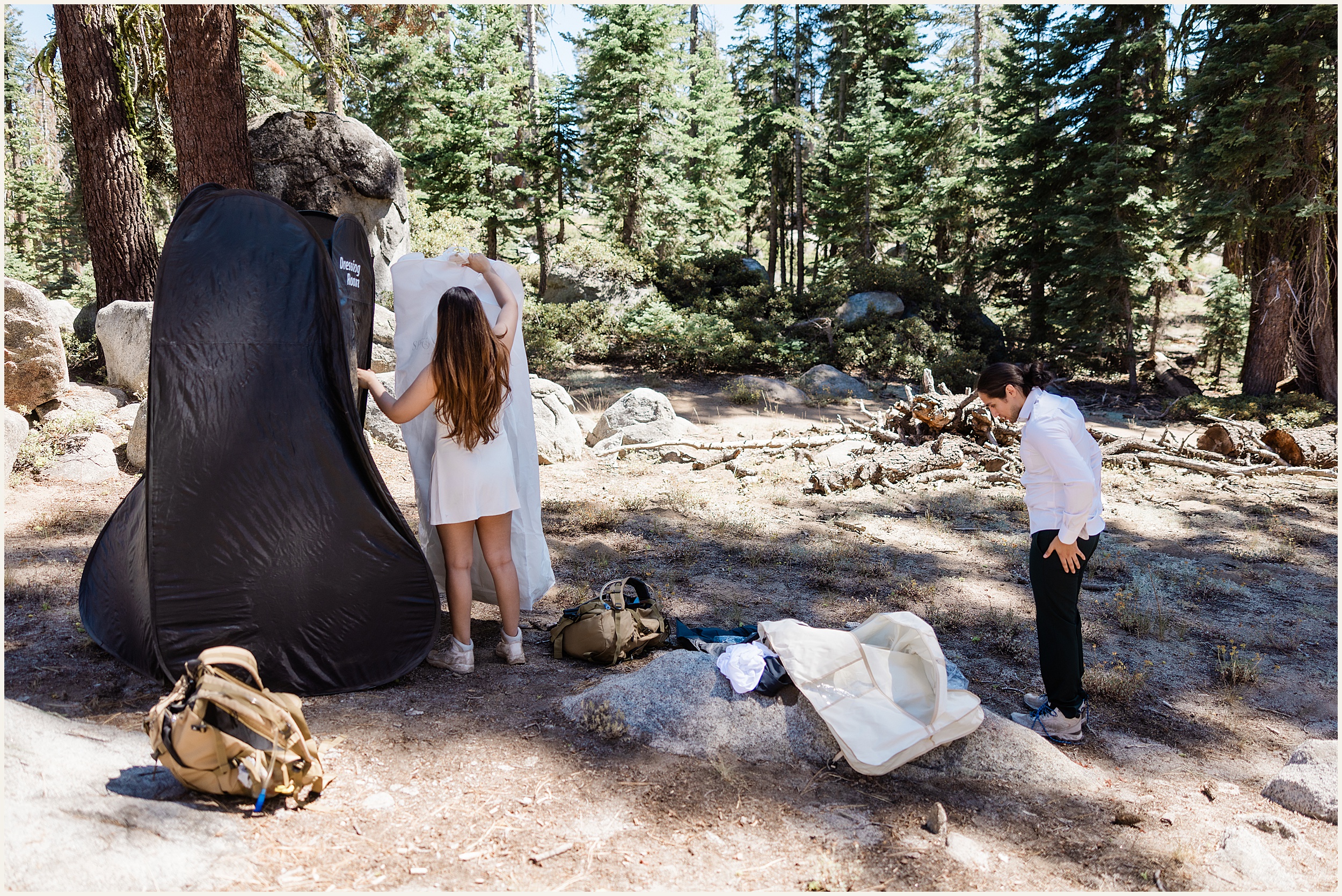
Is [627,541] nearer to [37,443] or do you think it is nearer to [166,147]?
[37,443]

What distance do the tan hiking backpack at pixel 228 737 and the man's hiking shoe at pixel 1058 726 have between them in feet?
10.5

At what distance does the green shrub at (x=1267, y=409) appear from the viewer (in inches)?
478

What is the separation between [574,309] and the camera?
17.4m

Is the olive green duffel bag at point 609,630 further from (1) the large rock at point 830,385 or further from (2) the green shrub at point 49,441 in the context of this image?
(1) the large rock at point 830,385

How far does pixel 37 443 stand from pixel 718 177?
19.4 m

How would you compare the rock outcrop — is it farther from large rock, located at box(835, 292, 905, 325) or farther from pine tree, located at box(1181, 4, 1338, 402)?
pine tree, located at box(1181, 4, 1338, 402)

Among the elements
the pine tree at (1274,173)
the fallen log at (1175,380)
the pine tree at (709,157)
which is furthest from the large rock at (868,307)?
the pine tree at (1274,173)

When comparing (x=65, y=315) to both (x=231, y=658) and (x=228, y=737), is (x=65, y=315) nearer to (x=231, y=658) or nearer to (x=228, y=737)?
(x=231, y=658)

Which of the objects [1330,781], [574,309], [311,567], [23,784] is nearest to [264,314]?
[311,567]

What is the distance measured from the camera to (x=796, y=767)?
3.28m

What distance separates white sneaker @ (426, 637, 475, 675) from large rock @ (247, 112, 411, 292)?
10500 millimetres

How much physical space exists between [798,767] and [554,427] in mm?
7120

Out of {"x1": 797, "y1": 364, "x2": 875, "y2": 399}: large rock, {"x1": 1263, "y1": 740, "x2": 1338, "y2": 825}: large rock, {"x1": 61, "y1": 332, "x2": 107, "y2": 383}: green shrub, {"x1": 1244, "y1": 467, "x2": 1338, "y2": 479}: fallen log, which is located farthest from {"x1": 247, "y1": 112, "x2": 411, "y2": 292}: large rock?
{"x1": 1263, "y1": 740, "x2": 1338, "y2": 825}: large rock

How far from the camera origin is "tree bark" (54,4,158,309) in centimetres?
881
